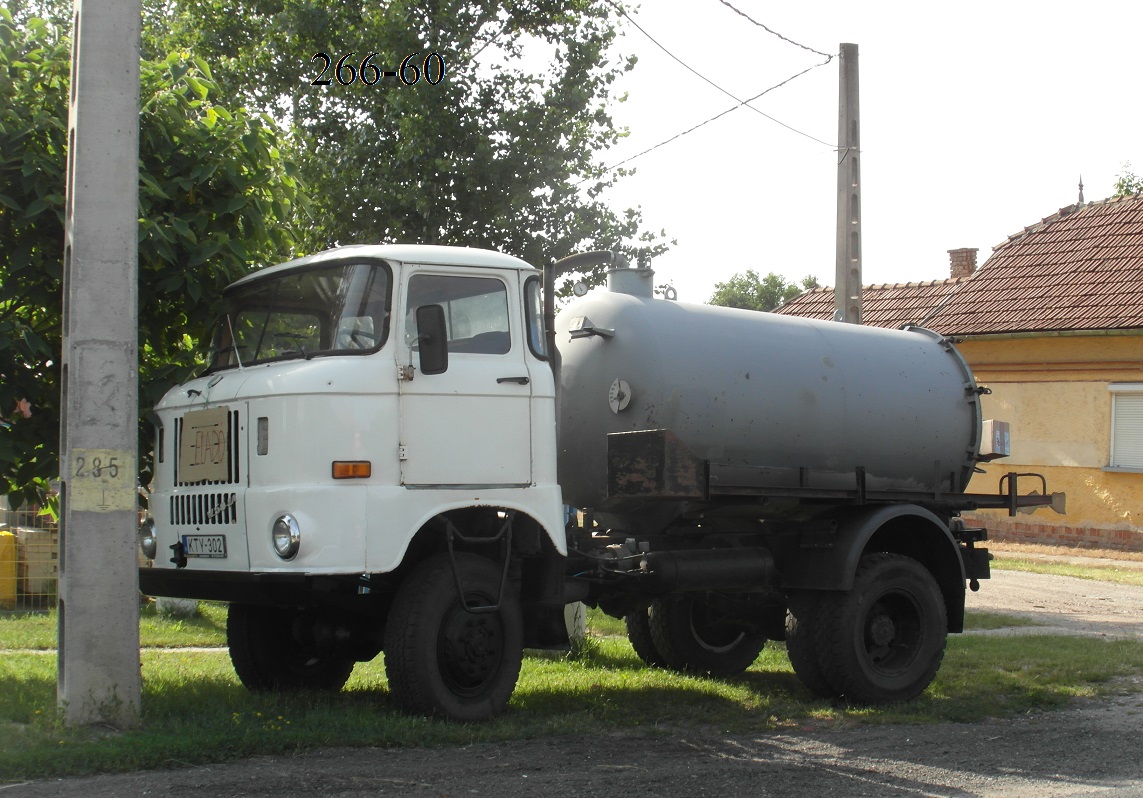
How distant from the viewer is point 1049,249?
2522cm

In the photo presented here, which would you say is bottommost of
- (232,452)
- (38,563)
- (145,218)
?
(38,563)

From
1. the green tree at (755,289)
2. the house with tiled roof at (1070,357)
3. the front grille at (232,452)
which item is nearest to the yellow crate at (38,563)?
the front grille at (232,452)

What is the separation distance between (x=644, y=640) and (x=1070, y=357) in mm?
15648

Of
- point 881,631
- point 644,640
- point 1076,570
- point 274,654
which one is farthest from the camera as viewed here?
point 1076,570

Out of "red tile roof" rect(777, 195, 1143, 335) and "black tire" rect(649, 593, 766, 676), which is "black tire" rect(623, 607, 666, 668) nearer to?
"black tire" rect(649, 593, 766, 676)

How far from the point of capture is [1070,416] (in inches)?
890

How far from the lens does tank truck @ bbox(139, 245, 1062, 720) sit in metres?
6.69

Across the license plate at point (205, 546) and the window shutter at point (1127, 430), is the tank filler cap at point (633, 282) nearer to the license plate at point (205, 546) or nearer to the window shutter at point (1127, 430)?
the license plate at point (205, 546)

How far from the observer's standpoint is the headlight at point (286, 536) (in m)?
6.44

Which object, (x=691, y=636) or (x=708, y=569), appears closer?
(x=708, y=569)

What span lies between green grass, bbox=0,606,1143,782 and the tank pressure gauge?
1.85 m

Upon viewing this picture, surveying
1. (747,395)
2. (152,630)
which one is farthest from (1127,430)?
(152,630)

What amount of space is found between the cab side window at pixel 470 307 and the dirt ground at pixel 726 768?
2210 mm

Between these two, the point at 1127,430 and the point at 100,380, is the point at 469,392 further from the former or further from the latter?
the point at 1127,430
